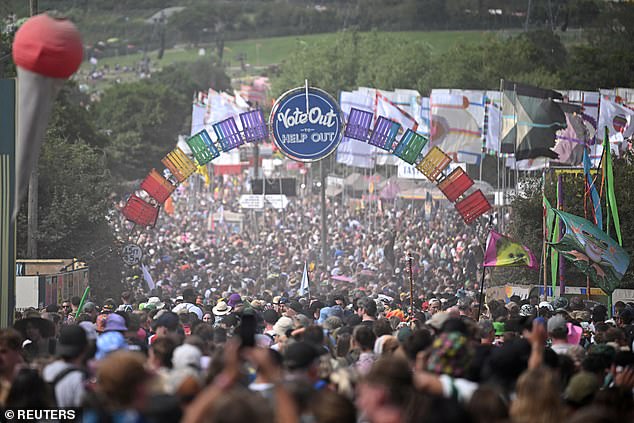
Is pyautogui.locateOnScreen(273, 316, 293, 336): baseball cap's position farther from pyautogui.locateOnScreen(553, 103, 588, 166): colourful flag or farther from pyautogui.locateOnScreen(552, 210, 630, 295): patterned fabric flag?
pyautogui.locateOnScreen(553, 103, 588, 166): colourful flag

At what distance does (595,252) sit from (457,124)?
24690 millimetres

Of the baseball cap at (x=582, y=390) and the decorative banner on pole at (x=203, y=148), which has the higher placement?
the decorative banner on pole at (x=203, y=148)

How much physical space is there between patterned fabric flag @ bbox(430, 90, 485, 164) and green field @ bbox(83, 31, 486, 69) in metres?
86.7

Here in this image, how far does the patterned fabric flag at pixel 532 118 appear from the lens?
29.7 meters

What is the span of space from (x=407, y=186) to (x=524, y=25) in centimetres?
8214

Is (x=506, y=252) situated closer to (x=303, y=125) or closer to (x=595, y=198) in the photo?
(x=595, y=198)

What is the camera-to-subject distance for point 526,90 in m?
29.8

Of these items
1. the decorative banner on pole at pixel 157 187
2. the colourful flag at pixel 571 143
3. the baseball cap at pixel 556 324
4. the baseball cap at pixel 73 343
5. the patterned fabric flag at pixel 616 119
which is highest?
the patterned fabric flag at pixel 616 119

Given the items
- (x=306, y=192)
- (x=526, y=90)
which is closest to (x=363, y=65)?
(x=306, y=192)

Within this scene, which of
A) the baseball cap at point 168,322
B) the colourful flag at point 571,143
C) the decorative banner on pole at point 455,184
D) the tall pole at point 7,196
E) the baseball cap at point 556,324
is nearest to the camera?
the baseball cap at point 168,322

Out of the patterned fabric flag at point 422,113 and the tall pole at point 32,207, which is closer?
the tall pole at point 32,207

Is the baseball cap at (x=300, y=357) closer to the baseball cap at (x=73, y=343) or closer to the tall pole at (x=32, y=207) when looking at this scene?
the baseball cap at (x=73, y=343)

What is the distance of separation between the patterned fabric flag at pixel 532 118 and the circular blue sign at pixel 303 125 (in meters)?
4.48

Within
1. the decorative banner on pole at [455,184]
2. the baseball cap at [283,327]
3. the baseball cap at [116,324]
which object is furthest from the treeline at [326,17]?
the baseball cap at [116,324]
